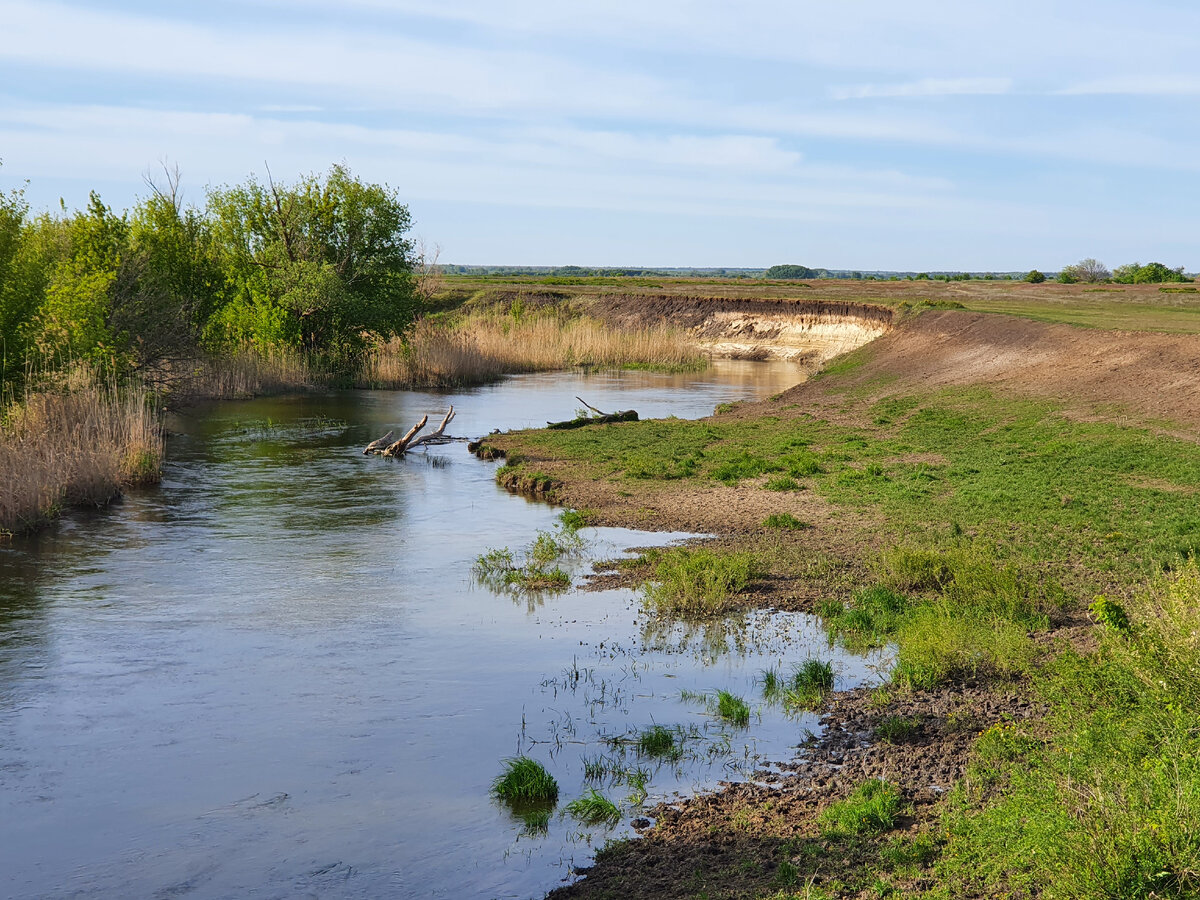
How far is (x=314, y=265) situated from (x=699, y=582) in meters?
30.5

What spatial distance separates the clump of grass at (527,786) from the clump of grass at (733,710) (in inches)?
77.3

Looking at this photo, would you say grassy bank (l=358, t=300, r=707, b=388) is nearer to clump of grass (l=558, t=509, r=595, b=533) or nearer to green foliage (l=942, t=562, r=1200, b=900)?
clump of grass (l=558, t=509, r=595, b=533)

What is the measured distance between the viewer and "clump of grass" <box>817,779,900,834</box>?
6961 millimetres

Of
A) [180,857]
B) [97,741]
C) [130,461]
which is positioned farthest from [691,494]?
[180,857]

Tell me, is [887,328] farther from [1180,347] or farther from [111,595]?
[111,595]

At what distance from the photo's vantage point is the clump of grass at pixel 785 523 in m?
16.3

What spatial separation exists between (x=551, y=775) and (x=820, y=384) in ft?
98.7

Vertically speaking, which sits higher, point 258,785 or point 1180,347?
point 1180,347

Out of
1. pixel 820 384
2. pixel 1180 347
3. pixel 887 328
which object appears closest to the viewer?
pixel 1180 347

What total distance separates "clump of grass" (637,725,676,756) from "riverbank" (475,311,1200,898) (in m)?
0.93

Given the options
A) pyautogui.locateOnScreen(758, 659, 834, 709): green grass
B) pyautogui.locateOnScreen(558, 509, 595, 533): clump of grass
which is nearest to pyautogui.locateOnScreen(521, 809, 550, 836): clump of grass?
pyautogui.locateOnScreen(758, 659, 834, 709): green grass

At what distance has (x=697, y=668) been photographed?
11.0 m

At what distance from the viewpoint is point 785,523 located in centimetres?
1639

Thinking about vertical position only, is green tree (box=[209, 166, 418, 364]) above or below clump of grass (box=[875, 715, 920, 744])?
above
